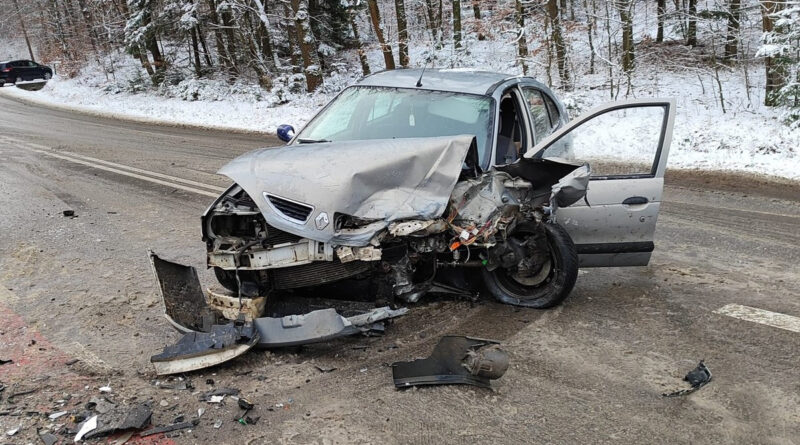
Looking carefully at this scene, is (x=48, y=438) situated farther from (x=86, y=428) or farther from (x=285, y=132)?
(x=285, y=132)

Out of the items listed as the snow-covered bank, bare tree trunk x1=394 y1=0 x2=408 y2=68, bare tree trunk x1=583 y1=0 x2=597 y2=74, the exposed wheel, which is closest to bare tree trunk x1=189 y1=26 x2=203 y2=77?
the snow-covered bank

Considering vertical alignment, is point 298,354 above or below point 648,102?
below

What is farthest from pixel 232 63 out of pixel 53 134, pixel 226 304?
pixel 226 304

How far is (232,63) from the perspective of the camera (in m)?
24.6

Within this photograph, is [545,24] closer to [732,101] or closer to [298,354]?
[732,101]

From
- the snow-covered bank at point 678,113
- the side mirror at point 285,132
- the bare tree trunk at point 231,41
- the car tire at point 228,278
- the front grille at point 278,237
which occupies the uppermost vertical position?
the bare tree trunk at point 231,41

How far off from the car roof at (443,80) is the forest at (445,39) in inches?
322

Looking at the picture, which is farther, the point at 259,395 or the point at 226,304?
the point at 226,304

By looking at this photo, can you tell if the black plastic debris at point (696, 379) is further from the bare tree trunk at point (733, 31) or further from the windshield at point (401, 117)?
the bare tree trunk at point (733, 31)

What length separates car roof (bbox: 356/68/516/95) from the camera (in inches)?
210

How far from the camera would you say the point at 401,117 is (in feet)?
17.1

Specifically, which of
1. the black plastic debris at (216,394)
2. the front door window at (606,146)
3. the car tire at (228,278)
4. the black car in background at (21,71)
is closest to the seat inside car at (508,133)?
the front door window at (606,146)

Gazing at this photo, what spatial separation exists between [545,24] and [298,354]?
44.2 feet

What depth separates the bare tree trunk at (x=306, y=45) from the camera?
1967 cm
